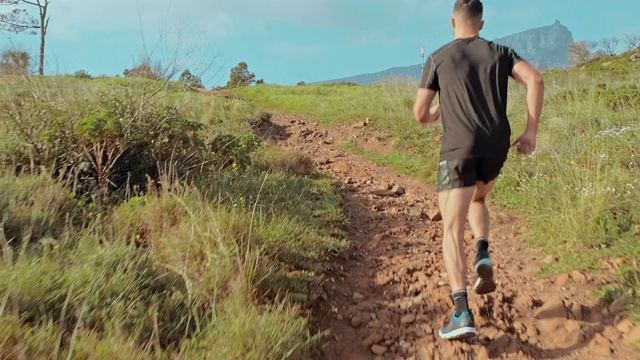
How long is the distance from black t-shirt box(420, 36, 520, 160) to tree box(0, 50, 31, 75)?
526 cm

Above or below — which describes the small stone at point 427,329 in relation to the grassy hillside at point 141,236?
below

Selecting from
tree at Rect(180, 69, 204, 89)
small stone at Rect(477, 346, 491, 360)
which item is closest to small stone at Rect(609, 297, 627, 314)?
small stone at Rect(477, 346, 491, 360)

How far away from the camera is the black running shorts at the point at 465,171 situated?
8.28ft

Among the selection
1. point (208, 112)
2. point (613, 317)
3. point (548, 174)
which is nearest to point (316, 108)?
point (208, 112)

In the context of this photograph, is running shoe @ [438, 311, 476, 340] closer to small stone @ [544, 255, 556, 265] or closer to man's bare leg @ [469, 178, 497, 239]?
man's bare leg @ [469, 178, 497, 239]

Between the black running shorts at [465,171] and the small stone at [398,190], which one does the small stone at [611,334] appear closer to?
the black running shorts at [465,171]

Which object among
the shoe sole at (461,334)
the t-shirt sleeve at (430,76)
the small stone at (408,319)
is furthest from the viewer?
the small stone at (408,319)

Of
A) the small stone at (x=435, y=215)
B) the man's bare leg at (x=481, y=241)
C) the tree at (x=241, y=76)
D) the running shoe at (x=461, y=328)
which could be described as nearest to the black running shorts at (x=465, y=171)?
the man's bare leg at (x=481, y=241)

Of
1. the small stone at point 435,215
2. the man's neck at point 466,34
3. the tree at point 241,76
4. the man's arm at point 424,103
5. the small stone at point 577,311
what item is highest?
the tree at point 241,76

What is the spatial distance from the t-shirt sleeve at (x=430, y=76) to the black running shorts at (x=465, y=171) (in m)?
0.45

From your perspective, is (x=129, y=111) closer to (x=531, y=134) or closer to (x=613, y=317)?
(x=531, y=134)

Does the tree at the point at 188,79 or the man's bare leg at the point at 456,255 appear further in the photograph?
the tree at the point at 188,79

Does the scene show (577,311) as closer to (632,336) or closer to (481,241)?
(632,336)

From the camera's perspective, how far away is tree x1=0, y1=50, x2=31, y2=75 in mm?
5516
